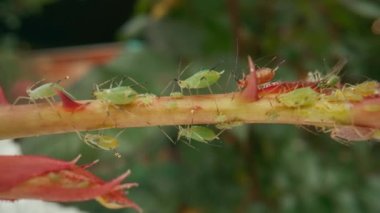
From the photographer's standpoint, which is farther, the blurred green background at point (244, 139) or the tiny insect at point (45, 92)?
the blurred green background at point (244, 139)

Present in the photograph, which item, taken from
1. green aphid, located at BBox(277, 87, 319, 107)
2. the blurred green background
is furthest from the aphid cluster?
the blurred green background

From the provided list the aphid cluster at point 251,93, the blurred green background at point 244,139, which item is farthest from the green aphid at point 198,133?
the blurred green background at point 244,139

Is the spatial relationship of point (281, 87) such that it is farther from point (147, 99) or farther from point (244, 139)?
point (244, 139)

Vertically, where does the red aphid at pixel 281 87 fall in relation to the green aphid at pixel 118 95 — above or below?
below

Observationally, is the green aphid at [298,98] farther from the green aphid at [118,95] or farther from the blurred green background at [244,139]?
the blurred green background at [244,139]

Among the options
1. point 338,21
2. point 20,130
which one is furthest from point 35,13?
point 20,130

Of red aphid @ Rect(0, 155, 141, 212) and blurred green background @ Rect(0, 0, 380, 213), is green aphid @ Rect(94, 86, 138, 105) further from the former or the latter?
blurred green background @ Rect(0, 0, 380, 213)

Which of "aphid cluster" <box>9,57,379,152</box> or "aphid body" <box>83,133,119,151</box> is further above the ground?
"aphid cluster" <box>9,57,379,152</box>
